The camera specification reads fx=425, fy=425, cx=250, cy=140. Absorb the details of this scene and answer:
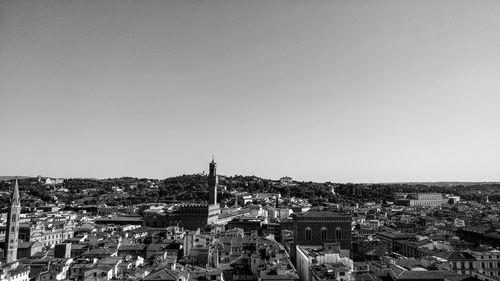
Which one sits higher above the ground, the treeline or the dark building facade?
the treeline

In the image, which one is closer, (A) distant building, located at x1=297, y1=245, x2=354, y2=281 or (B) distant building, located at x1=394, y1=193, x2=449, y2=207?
(A) distant building, located at x1=297, y1=245, x2=354, y2=281

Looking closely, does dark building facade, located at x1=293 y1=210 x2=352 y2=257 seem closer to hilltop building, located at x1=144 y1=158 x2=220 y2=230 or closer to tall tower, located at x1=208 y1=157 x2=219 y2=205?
hilltop building, located at x1=144 y1=158 x2=220 y2=230

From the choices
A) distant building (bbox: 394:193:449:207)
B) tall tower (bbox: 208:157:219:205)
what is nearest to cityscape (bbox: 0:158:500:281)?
tall tower (bbox: 208:157:219:205)

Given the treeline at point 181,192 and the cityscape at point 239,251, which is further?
the treeline at point 181,192

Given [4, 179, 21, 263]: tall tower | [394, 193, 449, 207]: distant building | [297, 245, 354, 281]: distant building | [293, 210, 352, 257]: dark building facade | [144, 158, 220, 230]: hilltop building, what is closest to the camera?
[297, 245, 354, 281]: distant building

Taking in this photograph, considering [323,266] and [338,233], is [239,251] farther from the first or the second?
[338,233]

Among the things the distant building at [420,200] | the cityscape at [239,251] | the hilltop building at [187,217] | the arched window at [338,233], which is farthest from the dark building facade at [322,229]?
the distant building at [420,200]

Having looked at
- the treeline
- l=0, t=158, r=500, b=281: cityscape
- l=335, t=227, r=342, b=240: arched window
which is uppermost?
the treeline

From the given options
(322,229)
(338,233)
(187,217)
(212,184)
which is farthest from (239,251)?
(212,184)

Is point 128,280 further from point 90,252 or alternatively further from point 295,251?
point 295,251

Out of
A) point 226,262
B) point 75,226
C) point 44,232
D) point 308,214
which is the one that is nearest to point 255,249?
point 226,262

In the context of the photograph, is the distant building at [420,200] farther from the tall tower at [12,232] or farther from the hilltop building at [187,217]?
the tall tower at [12,232]
